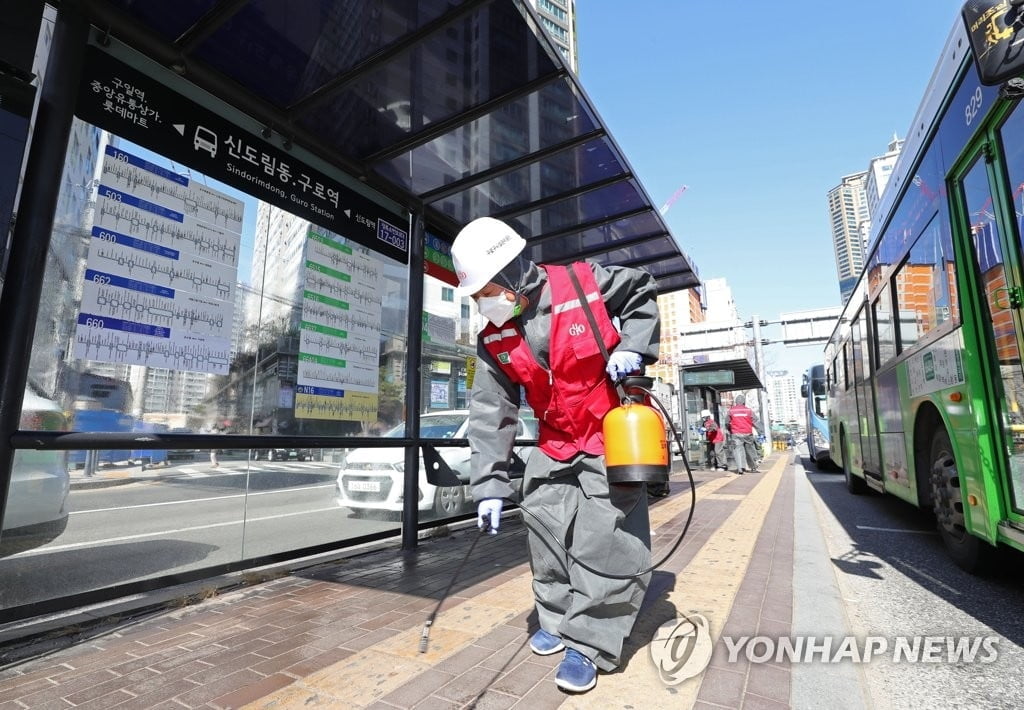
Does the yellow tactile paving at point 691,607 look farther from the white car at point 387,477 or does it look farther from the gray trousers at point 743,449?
the gray trousers at point 743,449

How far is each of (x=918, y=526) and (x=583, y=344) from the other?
18.8ft

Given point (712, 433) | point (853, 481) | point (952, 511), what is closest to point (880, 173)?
point (952, 511)

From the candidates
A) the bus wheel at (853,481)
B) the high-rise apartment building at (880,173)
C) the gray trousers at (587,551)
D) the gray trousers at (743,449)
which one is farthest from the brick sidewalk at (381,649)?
the gray trousers at (743,449)

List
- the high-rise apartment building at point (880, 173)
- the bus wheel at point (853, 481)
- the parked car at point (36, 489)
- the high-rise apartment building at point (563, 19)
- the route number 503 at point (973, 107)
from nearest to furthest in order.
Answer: the parked car at point (36, 489)
the route number 503 at point (973, 107)
the high-rise apartment building at point (880, 173)
the bus wheel at point (853, 481)
the high-rise apartment building at point (563, 19)

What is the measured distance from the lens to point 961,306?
3.17 m

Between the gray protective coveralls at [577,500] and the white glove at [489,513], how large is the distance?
0.03m

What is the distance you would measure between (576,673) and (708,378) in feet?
54.0

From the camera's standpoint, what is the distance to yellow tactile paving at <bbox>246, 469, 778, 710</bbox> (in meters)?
1.95

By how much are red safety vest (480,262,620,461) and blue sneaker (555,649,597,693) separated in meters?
0.81

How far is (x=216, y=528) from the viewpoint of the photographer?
18.6 feet

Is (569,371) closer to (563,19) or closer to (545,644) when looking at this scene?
(545,644)

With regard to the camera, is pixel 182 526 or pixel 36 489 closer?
pixel 36 489

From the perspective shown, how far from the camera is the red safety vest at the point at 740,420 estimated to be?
1364cm

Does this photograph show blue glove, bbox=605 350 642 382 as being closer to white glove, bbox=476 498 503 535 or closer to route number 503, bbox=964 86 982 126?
white glove, bbox=476 498 503 535
